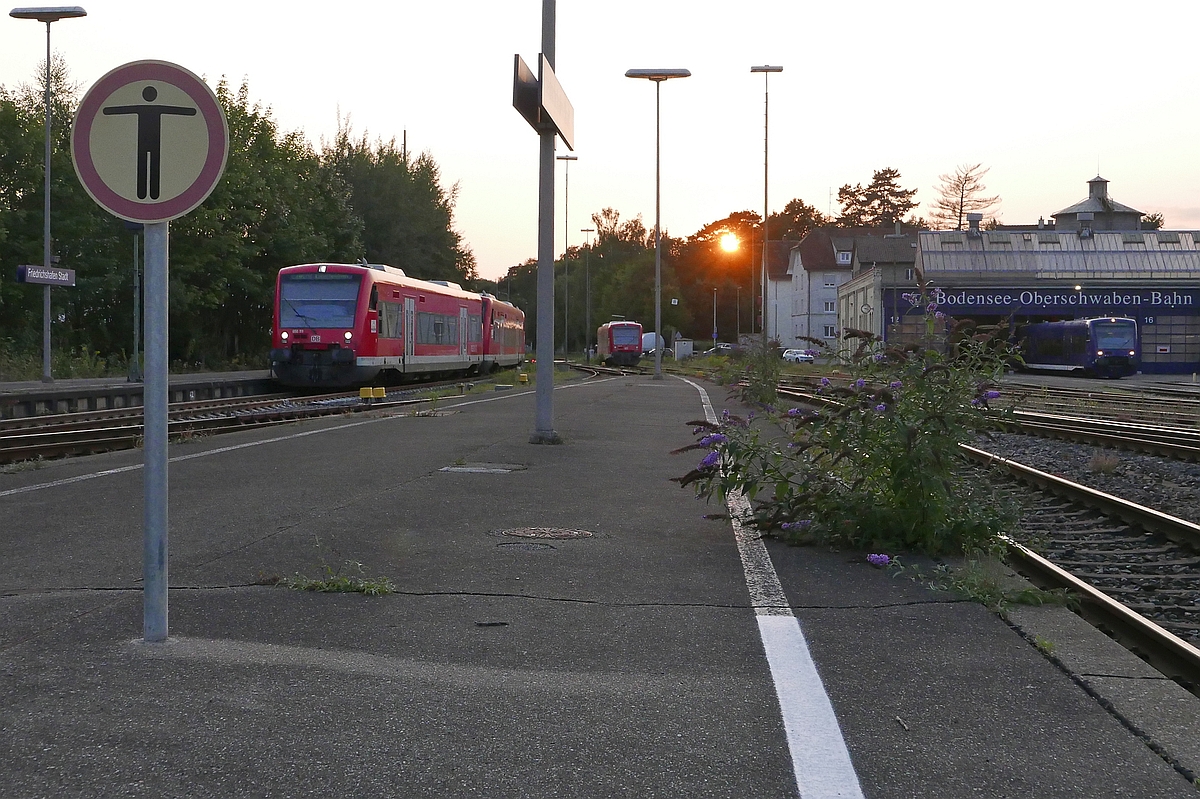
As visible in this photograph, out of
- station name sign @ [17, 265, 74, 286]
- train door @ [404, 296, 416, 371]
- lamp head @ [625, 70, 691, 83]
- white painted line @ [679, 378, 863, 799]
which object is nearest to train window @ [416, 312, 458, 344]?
train door @ [404, 296, 416, 371]

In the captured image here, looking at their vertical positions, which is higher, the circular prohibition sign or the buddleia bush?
the circular prohibition sign

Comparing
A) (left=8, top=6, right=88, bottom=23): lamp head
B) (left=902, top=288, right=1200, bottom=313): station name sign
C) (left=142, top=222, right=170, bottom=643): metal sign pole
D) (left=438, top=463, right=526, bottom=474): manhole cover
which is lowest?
(left=438, top=463, right=526, bottom=474): manhole cover

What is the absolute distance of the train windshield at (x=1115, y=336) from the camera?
47094 mm

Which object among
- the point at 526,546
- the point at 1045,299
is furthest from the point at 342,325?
the point at 1045,299

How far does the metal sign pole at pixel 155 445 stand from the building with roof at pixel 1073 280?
53.2 m

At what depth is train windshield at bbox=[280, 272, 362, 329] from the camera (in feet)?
86.3

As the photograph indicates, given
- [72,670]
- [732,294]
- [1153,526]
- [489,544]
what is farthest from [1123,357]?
[732,294]

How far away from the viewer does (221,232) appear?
45.9 metres

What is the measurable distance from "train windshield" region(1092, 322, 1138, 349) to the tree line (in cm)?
3217

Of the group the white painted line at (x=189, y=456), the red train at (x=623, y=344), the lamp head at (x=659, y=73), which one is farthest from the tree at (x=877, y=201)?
the white painted line at (x=189, y=456)

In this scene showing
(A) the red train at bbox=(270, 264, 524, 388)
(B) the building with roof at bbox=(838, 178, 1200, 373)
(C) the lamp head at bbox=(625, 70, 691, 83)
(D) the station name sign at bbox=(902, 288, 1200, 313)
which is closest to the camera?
(A) the red train at bbox=(270, 264, 524, 388)

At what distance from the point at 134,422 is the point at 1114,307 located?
5110 centimetres

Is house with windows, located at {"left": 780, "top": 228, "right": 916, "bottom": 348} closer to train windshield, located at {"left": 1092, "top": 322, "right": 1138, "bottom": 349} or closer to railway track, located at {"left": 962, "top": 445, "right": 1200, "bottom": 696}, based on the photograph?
train windshield, located at {"left": 1092, "top": 322, "right": 1138, "bottom": 349}

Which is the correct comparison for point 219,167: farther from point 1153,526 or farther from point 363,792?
point 1153,526
